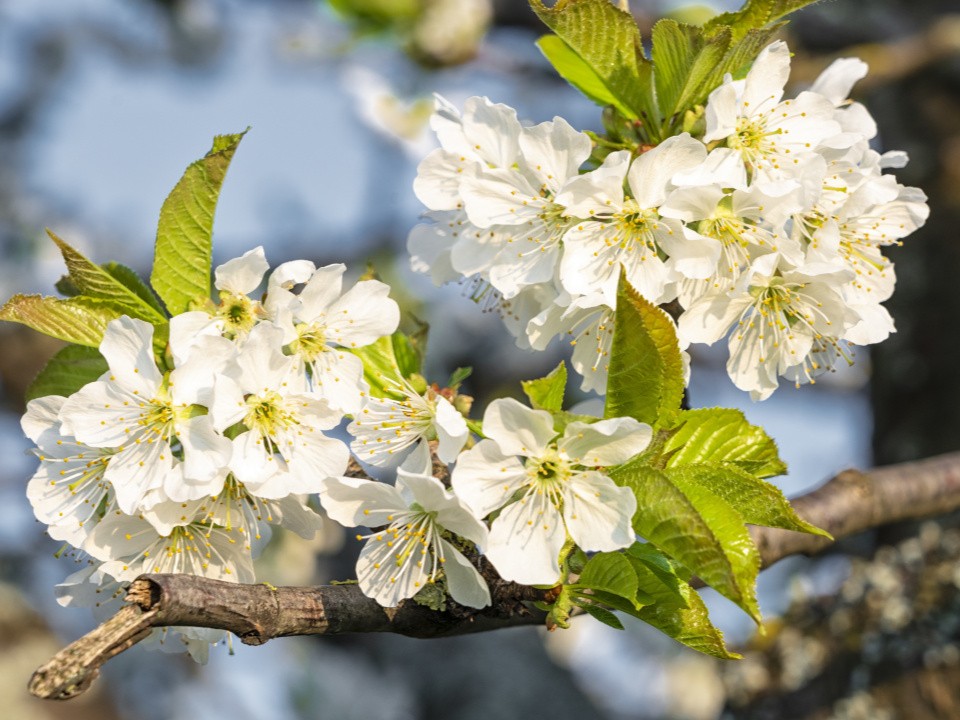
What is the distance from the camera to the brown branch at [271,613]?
729mm

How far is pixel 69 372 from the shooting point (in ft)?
3.67

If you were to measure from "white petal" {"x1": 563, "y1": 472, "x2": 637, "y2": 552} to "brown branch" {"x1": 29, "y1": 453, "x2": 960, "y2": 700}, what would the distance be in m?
0.12

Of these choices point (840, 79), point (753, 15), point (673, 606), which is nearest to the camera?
point (673, 606)

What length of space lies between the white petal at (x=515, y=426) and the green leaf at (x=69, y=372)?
0.50 metres

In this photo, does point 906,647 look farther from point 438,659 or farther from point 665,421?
point 438,659

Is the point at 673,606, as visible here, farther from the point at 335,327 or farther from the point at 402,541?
the point at 335,327

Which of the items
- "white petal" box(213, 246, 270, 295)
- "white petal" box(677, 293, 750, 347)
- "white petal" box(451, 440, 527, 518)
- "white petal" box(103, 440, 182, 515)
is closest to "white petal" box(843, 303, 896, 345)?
"white petal" box(677, 293, 750, 347)

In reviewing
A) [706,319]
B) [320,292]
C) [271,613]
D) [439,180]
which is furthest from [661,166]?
[271,613]

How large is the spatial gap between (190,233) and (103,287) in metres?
0.12

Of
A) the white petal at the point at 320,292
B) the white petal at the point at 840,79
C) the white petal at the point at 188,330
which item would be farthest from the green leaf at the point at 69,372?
the white petal at the point at 840,79

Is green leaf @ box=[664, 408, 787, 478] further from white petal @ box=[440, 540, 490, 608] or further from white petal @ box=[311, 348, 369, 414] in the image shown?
white petal @ box=[311, 348, 369, 414]

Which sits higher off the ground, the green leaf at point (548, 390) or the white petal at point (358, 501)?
the green leaf at point (548, 390)

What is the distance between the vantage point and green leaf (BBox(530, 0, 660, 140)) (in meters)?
1.10

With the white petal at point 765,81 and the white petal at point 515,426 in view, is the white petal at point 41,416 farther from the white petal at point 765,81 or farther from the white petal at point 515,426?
the white petal at point 765,81
